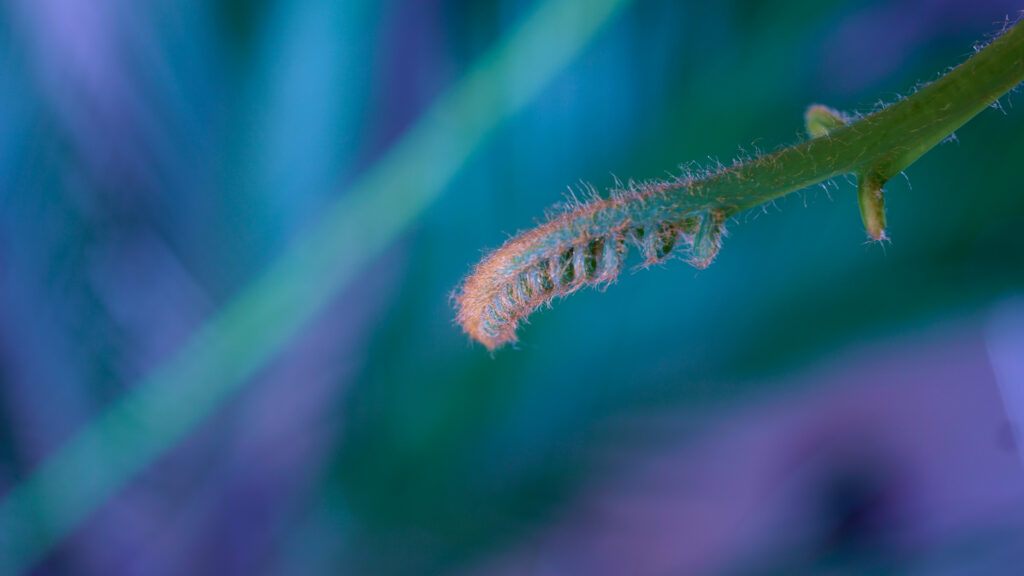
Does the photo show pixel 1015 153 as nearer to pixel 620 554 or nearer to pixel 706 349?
pixel 706 349

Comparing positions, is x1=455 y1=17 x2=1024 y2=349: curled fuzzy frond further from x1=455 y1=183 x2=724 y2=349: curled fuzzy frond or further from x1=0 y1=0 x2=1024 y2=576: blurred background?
x1=0 y1=0 x2=1024 y2=576: blurred background

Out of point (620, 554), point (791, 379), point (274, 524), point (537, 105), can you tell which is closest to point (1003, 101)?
point (791, 379)

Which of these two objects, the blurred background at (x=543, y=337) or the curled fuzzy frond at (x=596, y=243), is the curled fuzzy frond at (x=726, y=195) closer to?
the curled fuzzy frond at (x=596, y=243)

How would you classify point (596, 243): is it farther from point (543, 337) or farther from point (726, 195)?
point (543, 337)

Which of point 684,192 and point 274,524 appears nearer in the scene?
point 684,192

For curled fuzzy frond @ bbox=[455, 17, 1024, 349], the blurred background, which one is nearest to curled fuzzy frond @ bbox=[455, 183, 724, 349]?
curled fuzzy frond @ bbox=[455, 17, 1024, 349]

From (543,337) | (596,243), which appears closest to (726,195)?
(596,243)

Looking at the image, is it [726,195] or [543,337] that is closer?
[726,195]

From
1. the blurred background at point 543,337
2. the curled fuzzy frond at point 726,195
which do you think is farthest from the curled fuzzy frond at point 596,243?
the blurred background at point 543,337
